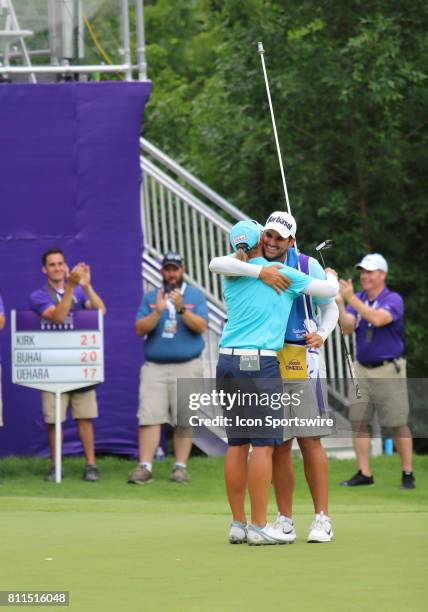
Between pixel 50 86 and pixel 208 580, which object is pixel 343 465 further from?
pixel 208 580

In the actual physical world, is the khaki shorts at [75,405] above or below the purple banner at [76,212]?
below

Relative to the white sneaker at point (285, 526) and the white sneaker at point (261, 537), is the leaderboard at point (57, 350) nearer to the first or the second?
the white sneaker at point (285, 526)

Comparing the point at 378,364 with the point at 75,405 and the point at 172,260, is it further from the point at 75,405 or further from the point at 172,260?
the point at 75,405

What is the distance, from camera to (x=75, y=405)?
45.4 feet

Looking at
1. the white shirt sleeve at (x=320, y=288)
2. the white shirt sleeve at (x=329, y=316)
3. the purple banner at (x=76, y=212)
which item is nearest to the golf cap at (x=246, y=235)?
the white shirt sleeve at (x=320, y=288)

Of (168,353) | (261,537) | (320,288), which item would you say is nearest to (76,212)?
(168,353)

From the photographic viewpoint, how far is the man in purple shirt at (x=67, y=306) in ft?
44.4

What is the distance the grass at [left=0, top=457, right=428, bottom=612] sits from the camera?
6.27 metres

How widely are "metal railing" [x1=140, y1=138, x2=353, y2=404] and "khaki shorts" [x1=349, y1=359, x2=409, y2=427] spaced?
1.73 m

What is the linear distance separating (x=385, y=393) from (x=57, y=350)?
9.62ft

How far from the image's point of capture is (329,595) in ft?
20.7

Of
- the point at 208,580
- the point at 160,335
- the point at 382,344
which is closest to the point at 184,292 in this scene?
the point at 160,335

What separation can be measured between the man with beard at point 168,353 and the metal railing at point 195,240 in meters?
1.47

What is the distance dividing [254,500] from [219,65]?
11176 mm
